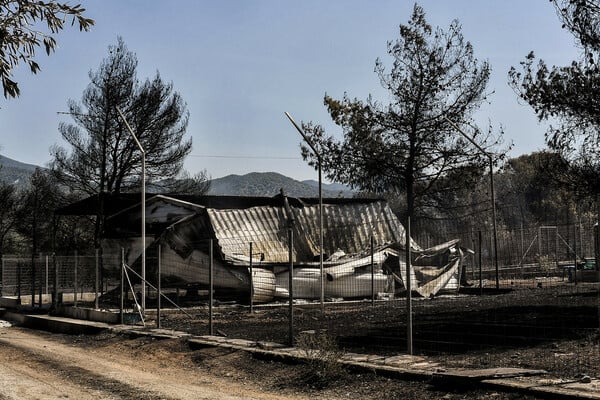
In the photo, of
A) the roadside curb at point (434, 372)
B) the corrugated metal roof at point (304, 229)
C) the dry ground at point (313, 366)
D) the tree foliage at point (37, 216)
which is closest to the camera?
the roadside curb at point (434, 372)

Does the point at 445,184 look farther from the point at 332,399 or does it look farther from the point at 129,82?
the point at 332,399

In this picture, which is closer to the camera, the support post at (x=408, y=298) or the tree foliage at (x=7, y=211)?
the support post at (x=408, y=298)

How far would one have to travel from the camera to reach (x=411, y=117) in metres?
41.1

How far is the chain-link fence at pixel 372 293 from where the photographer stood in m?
15.0

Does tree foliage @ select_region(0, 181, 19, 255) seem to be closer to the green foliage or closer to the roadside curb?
the roadside curb

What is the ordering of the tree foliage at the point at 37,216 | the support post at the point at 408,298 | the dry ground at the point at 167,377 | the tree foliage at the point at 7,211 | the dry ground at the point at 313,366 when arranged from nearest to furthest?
the dry ground at the point at 167,377 < the dry ground at the point at 313,366 < the support post at the point at 408,298 < the tree foliage at the point at 37,216 < the tree foliage at the point at 7,211

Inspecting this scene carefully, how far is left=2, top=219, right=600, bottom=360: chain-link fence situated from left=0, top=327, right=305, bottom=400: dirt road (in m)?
1.94

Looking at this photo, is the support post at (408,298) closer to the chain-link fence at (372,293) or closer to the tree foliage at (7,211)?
the chain-link fence at (372,293)

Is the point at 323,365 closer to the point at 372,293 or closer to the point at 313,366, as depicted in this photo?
the point at 313,366

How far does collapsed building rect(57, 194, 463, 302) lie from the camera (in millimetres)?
27438

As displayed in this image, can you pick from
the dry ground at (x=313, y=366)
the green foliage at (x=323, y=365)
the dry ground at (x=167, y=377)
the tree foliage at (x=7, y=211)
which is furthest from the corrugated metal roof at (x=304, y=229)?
the tree foliage at (x=7, y=211)

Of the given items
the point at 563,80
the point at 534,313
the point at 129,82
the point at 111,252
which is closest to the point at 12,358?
the point at 534,313

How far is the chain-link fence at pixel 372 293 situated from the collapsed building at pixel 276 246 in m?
0.08

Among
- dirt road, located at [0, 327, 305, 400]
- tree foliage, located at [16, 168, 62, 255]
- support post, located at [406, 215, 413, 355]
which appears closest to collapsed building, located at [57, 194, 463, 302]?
dirt road, located at [0, 327, 305, 400]
